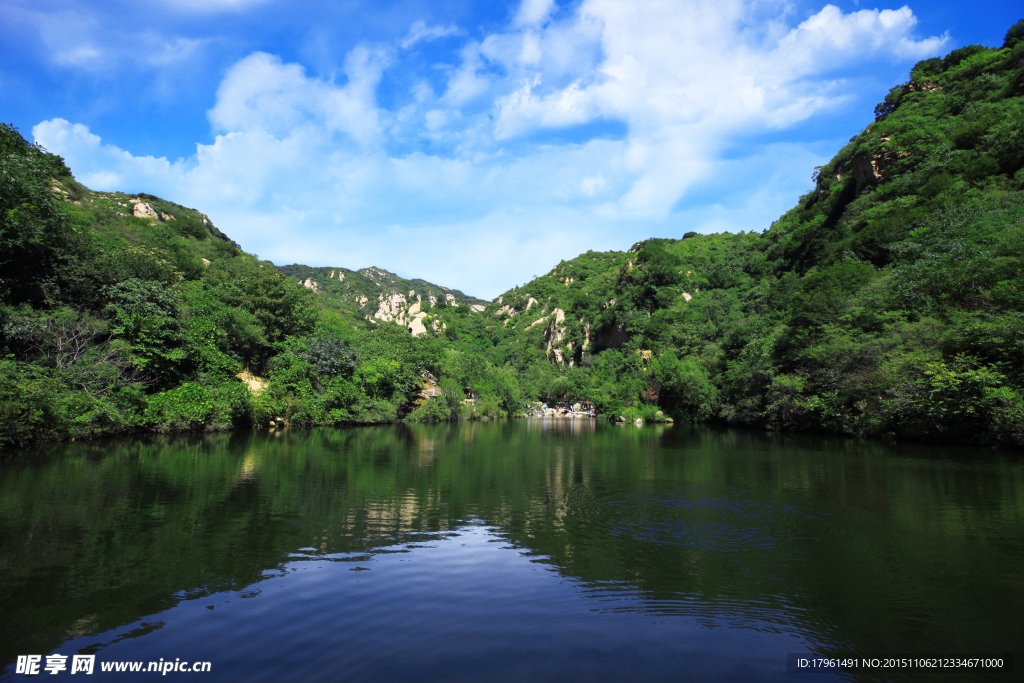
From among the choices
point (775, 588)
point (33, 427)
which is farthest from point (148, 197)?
point (775, 588)

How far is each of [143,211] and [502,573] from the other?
104m

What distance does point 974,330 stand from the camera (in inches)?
1034

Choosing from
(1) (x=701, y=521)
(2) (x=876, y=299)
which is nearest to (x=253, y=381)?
(1) (x=701, y=521)

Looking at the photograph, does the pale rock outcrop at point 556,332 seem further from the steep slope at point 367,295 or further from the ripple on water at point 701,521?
the ripple on water at point 701,521

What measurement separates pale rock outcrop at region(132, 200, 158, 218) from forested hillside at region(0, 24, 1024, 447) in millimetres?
457

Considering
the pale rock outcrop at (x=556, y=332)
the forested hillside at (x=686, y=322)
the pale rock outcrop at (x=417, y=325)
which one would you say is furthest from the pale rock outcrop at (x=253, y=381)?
the pale rock outcrop at (x=556, y=332)

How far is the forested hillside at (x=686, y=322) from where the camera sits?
27.5m

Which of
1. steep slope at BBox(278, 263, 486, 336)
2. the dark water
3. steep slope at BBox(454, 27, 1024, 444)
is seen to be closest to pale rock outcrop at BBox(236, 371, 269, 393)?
the dark water

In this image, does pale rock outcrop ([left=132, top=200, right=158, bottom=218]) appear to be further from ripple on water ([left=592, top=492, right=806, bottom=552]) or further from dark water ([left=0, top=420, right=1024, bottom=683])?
ripple on water ([left=592, top=492, right=806, bottom=552])

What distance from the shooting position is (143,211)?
8750 centimetres

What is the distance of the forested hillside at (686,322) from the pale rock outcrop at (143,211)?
46 cm

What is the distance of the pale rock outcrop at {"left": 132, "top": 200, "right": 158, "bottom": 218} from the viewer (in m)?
86.1

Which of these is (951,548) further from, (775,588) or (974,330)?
(974,330)

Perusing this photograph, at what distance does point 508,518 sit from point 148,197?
119 metres
